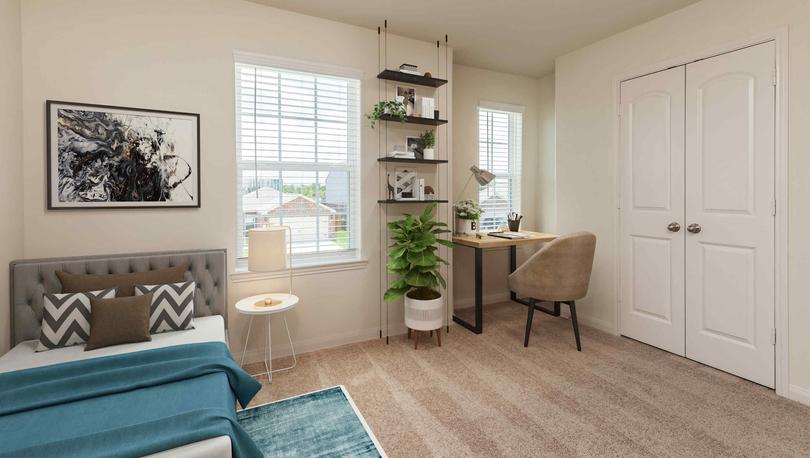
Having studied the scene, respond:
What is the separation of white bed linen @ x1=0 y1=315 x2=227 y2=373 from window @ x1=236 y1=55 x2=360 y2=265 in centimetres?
81

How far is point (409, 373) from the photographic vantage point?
110 inches

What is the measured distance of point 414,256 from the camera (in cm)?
312

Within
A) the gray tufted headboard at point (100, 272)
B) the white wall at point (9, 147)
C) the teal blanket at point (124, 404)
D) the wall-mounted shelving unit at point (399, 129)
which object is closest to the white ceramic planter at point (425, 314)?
the wall-mounted shelving unit at point (399, 129)

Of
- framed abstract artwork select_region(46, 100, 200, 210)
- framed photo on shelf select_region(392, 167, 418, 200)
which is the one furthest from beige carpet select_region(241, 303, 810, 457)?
framed abstract artwork select_region(46, 100, 200, 210)

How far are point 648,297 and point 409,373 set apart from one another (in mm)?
2141

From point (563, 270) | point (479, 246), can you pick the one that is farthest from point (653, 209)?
point (479, 246)

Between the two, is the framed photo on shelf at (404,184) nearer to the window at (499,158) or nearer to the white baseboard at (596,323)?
the window at (499,158)

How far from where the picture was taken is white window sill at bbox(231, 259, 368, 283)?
2.94 m

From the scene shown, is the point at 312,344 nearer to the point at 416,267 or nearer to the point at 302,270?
the point at 302,270

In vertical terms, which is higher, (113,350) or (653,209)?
(653,209)

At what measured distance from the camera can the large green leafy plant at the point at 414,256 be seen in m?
3.12

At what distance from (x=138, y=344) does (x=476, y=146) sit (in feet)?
11.8

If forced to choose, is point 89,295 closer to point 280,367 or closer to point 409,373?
point 280,367

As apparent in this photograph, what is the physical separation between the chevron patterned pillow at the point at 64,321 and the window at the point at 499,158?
144 inches
